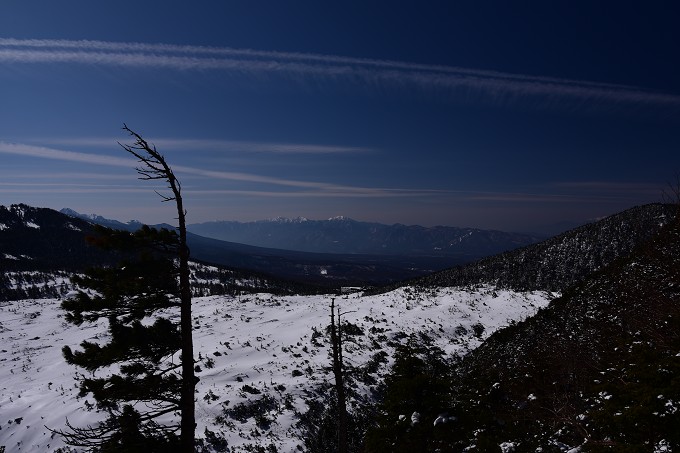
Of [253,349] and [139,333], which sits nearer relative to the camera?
[139,333]

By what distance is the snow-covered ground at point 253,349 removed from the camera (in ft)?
68.5

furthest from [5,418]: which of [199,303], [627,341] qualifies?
[199,303]

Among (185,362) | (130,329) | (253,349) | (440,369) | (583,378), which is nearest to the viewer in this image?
(130,329)

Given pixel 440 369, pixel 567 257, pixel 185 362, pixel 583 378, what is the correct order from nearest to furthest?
1. pixel 185 362
2. pixel 583 378
3. pixel 440 369
4. pixel 567 257

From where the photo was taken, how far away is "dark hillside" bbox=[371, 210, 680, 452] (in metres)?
7.02

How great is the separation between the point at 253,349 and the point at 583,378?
26304 millimetres

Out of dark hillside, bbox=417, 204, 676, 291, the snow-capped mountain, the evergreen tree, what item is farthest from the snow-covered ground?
dark hillside, bbox=417, 204, 676, 291

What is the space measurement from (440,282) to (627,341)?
66147 mm

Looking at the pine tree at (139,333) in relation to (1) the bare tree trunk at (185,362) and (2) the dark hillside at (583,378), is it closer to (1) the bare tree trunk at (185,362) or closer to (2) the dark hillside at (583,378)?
(1) the bare tree trunk at (185,362)

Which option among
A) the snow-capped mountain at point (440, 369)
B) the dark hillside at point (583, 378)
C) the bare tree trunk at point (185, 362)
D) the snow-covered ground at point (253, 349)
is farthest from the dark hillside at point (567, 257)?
the bare tree trunk at point (185, 362)

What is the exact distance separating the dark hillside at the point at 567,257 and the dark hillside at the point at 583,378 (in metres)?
42.0

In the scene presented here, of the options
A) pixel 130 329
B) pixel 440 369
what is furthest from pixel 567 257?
pixel 130 329

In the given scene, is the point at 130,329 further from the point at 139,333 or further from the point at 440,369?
the point at 440,369

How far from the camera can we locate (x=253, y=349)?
3375cm
